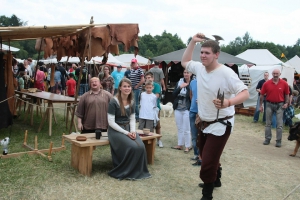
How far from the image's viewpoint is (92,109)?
564 centimetres

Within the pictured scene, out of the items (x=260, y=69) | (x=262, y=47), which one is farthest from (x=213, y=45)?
(x=262, y=47)

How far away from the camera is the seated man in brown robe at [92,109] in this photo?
18.5 feet

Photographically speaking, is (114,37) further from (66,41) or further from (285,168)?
(285,168)

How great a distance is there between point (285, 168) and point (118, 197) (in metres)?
3.48

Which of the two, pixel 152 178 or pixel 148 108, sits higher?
pixel 148 108

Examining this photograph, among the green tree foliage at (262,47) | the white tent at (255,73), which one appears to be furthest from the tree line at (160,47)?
the white tent at (255,73)

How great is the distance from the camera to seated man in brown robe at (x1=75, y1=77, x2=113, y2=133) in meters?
5.64

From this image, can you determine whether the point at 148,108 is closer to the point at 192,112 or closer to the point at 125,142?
the point at 192,112

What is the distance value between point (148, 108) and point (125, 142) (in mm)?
1605

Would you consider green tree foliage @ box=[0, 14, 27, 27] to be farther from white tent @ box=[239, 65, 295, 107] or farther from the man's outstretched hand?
the man's outstretched hand

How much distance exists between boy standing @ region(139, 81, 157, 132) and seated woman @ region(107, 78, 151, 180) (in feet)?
3.90

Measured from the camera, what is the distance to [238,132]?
30.3 ft

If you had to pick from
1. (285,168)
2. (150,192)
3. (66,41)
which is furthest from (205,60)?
(66,41)

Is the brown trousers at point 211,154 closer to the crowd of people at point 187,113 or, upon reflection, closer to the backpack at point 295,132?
the crowd of people at point 187,113
